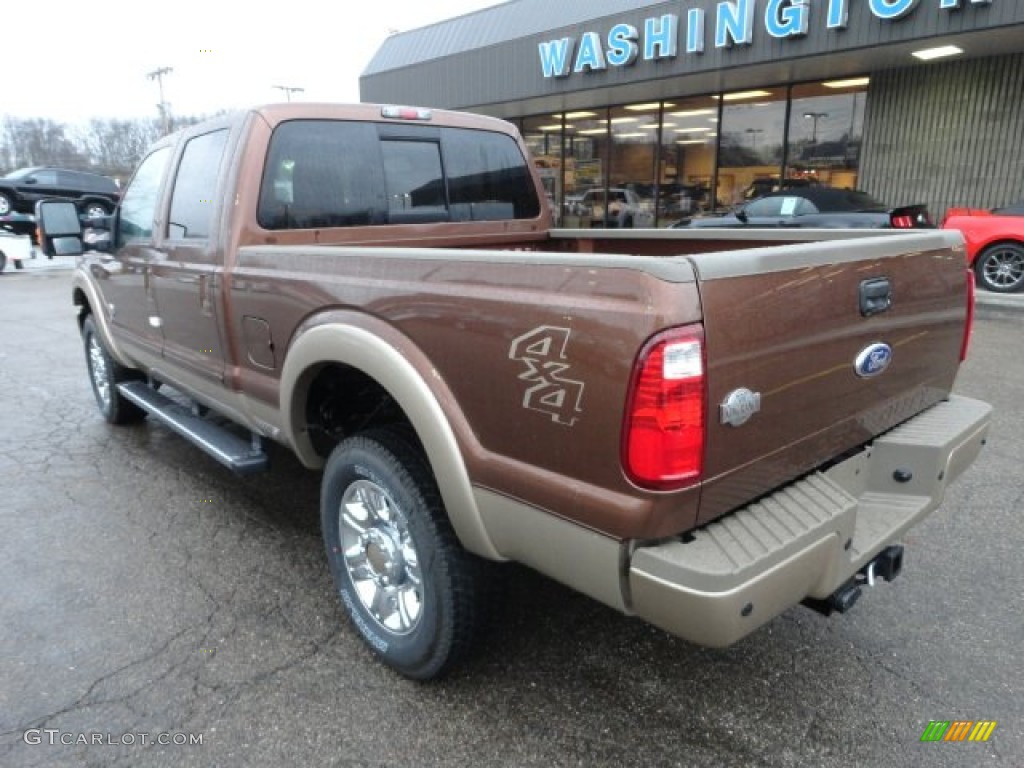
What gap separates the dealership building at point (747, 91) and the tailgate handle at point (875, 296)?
10210 millimetres

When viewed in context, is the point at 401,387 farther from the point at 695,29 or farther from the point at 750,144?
the point at 750,144

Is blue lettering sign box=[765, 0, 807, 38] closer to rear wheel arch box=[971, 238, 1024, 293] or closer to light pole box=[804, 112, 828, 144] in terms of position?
light pole box=[804, 112, 828, 144]

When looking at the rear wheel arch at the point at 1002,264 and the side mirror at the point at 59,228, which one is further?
the rear wheel arch at the point at 1002,264

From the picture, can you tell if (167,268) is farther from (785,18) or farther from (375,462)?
(785,18)

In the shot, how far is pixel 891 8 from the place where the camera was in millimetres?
10438

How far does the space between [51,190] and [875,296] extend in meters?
27.1

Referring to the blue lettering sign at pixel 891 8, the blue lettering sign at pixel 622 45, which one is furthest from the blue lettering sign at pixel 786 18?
the blue lettering sign at pixel 622 45

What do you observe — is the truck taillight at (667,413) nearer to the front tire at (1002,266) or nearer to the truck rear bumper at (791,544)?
the truck rear bumper at (791,544)

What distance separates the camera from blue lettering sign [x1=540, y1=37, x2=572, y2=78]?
1445 cm

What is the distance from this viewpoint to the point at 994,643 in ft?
8.80

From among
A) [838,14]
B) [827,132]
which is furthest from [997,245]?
[827,132]

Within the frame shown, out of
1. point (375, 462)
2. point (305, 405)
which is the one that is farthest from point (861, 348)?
point (305, 405)

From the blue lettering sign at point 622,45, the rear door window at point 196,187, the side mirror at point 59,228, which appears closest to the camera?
the rear door window at point 196,187

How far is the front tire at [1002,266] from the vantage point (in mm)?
10219
